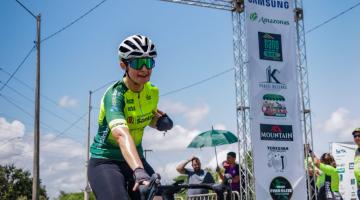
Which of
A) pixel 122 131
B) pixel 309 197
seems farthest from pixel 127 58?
pixel 309 197

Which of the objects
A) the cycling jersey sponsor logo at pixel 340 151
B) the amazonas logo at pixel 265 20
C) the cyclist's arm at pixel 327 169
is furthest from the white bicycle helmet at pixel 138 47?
the cycling jersey sponsor logo at pixel 340 151

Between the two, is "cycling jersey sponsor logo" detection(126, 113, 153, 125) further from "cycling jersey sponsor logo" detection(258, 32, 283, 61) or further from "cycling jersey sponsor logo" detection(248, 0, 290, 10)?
"cycling jersey sponsor logo" detection(248, 0, 290, 10)

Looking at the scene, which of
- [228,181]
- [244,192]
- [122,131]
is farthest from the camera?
[244,192]

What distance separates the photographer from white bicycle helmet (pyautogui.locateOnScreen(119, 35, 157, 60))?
3.13 m

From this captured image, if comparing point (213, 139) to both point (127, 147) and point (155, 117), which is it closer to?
point (155, 117)

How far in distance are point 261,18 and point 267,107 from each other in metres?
2.15

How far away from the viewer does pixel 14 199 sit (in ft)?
167

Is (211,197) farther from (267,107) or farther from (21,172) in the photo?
(21,172)

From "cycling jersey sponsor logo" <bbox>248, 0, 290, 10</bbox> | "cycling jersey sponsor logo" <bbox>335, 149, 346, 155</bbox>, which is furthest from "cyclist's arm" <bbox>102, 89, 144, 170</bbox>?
"cycling jersey sponsor logo" <bbox>335, 149, 346, 155</bbox>

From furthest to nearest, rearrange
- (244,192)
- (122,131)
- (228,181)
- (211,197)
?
(244,192), (211,197), (122,131), (228,181)

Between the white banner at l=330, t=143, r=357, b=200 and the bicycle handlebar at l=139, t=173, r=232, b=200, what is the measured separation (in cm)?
1801

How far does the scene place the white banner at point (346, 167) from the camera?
19.4m

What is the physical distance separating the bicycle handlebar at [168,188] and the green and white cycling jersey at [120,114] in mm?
804

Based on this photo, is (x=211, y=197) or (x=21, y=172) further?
(x=21, y=172)
